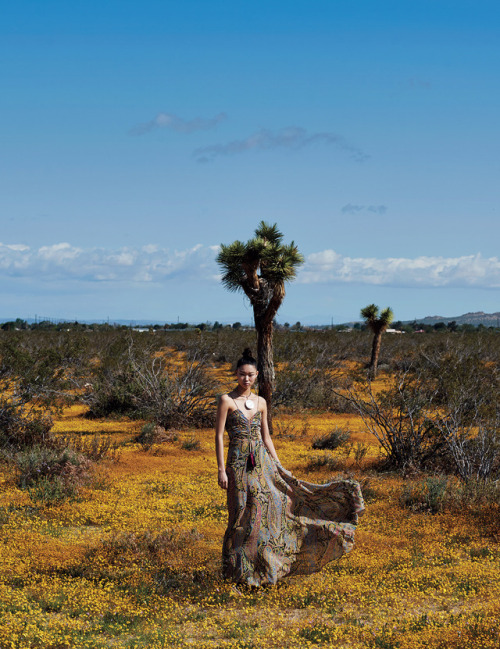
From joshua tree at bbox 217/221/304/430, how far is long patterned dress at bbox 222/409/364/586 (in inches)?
Result: 337

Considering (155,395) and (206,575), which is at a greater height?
(155,395)

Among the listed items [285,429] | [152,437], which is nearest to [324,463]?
[152,437]

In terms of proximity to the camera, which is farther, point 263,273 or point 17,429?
point 263,273

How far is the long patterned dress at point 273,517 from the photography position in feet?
21.5

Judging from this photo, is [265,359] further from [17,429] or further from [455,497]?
[455,497]

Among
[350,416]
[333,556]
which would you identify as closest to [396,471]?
[333,556]

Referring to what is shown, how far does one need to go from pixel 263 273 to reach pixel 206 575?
958 centimetres

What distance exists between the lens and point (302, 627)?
590 centimetres

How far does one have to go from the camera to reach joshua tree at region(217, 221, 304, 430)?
1513cm

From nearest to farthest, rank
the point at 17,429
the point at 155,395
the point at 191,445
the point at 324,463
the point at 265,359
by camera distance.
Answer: the point at 324,463, the point at 17,429, the point at 191,445, the point at 265,359, the point at 155,395

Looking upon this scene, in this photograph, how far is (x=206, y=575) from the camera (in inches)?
277

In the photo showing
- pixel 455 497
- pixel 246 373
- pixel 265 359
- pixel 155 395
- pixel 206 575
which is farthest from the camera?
pixel 155 395

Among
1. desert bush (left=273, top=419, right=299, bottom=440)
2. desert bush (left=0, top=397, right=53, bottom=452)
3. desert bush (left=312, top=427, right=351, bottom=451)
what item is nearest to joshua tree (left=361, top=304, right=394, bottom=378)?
desert bush (left=273, top=419, right=299, bottom=440)

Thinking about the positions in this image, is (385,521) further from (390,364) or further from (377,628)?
(390,364)
